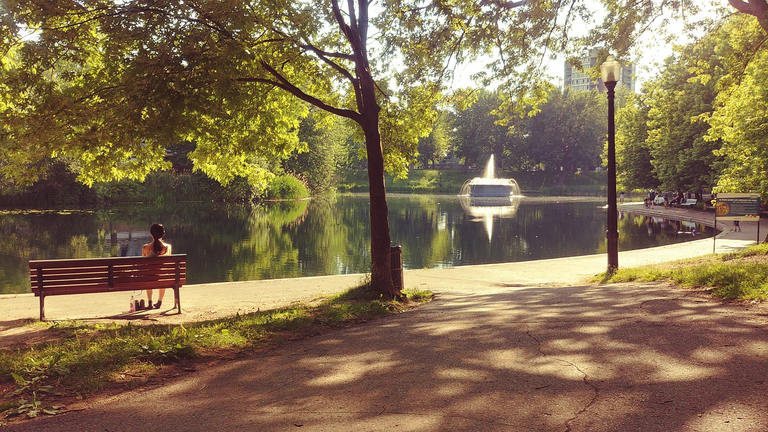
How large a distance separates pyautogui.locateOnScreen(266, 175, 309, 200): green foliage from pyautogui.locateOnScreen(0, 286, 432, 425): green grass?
51.8 meters

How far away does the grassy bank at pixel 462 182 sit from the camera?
9681cm

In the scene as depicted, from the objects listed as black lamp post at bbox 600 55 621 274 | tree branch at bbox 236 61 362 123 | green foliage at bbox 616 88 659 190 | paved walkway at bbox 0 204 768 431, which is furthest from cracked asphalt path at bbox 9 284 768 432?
green foliage at bbox 616 88 659 190

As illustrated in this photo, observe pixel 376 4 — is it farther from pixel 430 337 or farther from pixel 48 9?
pixel 430 337

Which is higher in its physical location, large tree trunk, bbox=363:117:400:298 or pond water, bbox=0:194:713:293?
large tree trunk, bbox=363:117:400:298

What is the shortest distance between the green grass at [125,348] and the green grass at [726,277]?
506 cm

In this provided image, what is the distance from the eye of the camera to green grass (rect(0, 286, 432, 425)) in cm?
511

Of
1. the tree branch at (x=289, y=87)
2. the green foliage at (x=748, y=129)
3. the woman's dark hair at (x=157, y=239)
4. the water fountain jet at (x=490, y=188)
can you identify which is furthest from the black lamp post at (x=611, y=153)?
the water fountain jet at (x=490, y=188)

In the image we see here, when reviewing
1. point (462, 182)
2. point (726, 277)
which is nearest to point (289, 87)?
point (726, 277)

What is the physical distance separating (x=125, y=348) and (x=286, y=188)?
5649 cm

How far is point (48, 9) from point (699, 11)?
1546 centimetres

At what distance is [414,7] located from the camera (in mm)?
12734

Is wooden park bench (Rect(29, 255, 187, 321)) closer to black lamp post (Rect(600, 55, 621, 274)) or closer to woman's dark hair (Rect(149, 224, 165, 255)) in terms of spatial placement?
woman's dark hair (Rect(149, 224, 165, 255))

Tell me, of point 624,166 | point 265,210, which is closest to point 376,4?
point 265,210

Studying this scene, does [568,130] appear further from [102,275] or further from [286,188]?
[102,275]
